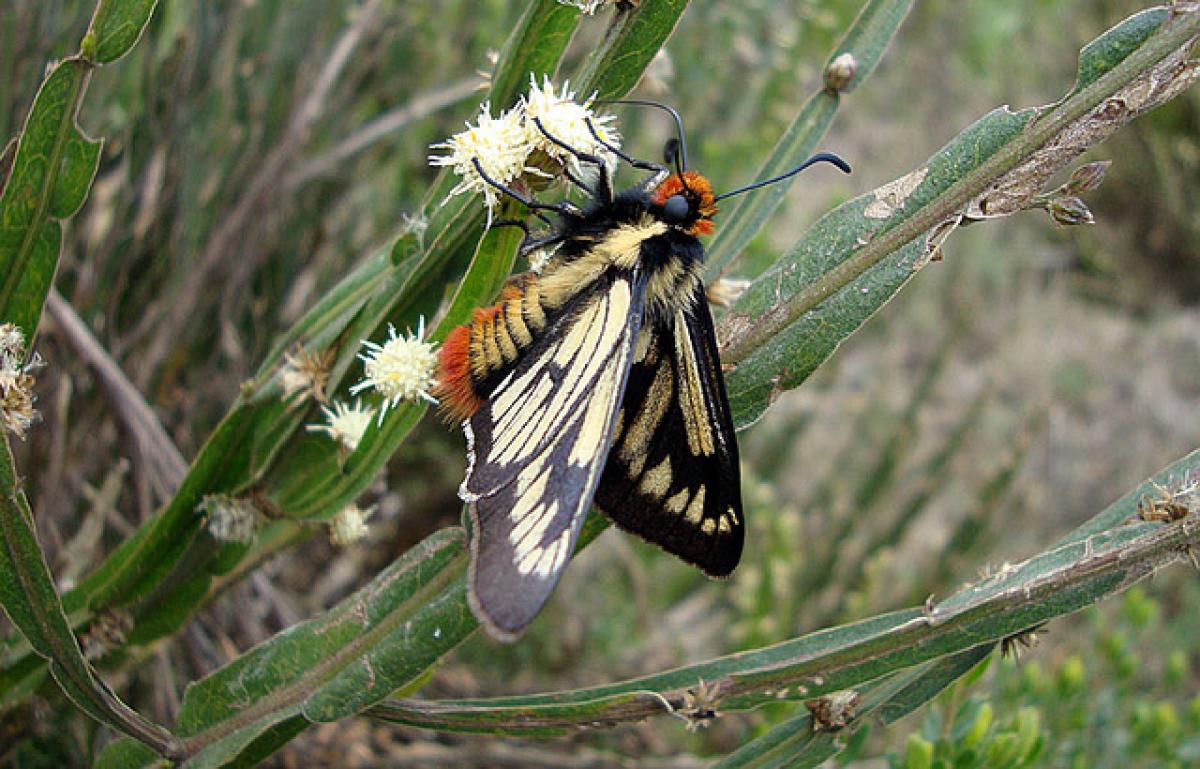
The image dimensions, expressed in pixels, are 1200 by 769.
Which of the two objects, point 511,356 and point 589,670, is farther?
point 589,670

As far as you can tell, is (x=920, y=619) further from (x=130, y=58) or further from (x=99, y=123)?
(x=130, y=58)

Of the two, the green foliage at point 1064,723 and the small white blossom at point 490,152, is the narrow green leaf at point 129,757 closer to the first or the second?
the small white blossom at point 490,152

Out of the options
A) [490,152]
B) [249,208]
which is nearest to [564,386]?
[490,152]

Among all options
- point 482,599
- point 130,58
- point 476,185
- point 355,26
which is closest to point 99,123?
point 130,58

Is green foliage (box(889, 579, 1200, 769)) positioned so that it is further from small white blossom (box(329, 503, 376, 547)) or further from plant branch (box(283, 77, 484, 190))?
plant branch (box(283, 77, 484, 190))

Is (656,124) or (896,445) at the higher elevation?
(656,124)

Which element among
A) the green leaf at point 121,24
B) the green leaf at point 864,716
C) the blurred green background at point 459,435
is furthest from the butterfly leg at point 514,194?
the green leaf at point 864,716
